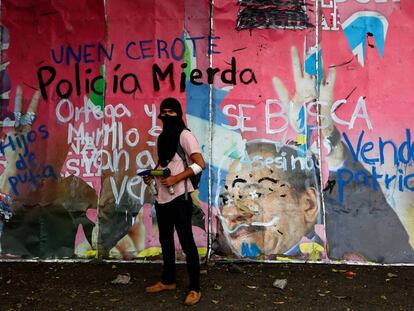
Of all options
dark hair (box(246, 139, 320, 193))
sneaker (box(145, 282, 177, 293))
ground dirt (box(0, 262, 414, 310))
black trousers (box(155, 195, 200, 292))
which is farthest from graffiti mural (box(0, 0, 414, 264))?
black trousers (box(155, 195, 200, 292))

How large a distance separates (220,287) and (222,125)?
1.80 metres

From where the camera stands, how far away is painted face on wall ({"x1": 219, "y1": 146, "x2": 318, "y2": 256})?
17.3ft

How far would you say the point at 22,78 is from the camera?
5.52 metres

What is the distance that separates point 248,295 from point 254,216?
3.63ft

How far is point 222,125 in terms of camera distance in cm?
532

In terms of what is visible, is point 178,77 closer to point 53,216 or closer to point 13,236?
point 53,216

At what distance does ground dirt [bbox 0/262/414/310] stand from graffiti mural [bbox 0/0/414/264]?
0.22 meters

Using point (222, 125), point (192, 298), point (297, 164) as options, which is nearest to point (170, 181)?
point (192, 298)

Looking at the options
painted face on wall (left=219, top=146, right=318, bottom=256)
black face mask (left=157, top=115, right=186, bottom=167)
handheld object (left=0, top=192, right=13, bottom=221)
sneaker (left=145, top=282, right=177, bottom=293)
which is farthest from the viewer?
handheld object (left=0, top=192, right=13, bottom=221)

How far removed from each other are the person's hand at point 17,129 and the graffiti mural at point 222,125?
13 millimetres

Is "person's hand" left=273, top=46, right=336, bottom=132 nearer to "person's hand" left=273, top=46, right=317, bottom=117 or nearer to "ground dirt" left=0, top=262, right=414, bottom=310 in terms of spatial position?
"person's hand" left=273, top=46, right=317, bottom=117

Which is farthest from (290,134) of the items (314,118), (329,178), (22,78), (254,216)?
(22,78)

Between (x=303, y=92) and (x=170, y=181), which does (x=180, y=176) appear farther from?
(x=303, y=92)

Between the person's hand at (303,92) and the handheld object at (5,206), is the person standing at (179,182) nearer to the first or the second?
the person's hand at (303,92)
